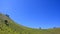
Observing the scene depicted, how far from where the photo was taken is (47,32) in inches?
2057

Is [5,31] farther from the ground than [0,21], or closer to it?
closer to it

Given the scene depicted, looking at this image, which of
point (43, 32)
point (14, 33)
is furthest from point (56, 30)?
point (14, 33)

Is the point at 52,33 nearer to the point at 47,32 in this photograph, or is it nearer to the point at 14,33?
the point at 47,32

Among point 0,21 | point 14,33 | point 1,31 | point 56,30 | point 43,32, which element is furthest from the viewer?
point 56,30

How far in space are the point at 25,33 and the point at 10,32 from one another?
254 inches

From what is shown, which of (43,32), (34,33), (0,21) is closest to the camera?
(0,21)

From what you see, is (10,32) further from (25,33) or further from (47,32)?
(47,32)

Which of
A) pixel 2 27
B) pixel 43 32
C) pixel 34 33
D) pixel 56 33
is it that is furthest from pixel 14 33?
pixel 56 33

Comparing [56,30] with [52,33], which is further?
[56,30]

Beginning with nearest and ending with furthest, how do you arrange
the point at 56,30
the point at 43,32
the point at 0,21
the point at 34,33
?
the point at 0,21 → the point at 34,33 → the point at 43,32 → the point at 56,30

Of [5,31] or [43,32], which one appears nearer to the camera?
[5,31]

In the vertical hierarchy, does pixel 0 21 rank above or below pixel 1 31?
above

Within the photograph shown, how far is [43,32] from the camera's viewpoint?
5169cm

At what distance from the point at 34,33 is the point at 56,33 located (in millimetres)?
9786
